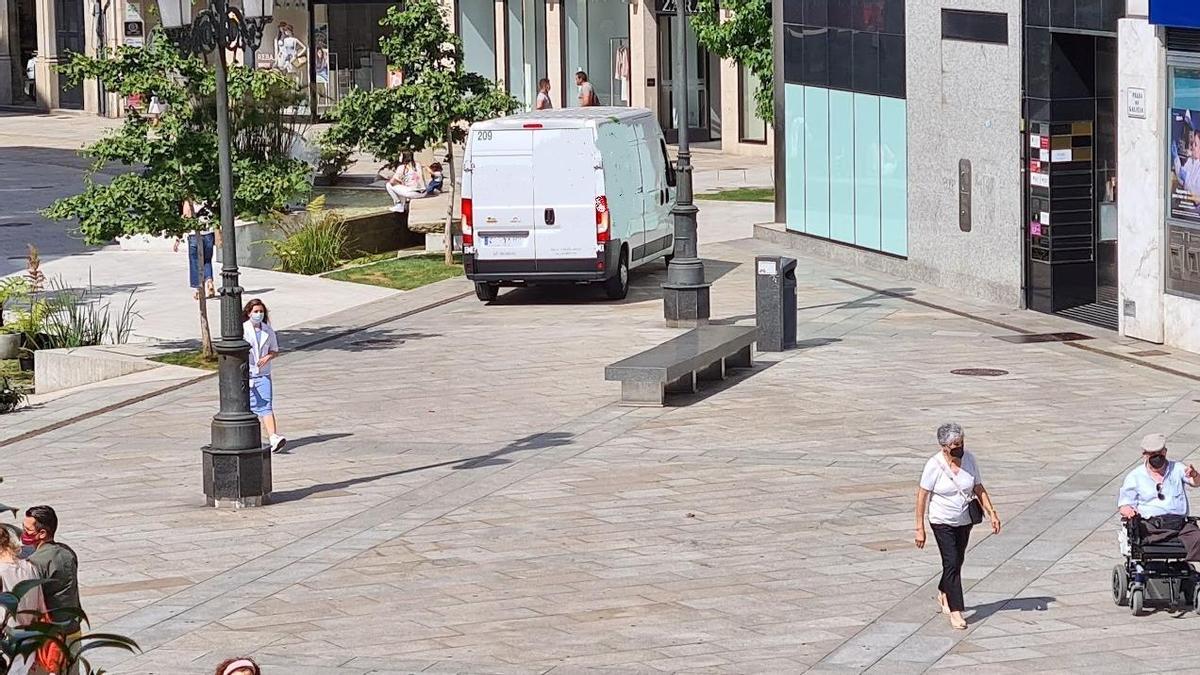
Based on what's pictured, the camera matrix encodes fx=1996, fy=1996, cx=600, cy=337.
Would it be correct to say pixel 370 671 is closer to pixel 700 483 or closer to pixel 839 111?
pixel 700 483

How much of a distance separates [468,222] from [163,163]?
478 centimetres

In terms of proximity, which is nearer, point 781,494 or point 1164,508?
point 1164,508

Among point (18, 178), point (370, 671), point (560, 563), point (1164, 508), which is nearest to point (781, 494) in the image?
point (560, 563)

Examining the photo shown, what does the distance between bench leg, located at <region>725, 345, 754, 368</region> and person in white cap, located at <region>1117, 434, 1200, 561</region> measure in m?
8.96

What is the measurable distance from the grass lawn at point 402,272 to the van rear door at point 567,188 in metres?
3.39

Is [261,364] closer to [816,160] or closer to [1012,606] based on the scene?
[1012,606]

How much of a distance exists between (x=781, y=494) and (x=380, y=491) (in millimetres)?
3305

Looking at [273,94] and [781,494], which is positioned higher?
[273,94]

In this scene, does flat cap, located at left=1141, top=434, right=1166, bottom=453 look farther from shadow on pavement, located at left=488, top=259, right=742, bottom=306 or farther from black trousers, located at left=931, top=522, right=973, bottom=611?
shadow on pavement, located at left=488, top=259, right=742, bottom=306

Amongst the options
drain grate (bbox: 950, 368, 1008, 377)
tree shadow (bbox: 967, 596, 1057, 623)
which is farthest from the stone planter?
tree shadow (bbox: 967, 596, 1057, 623)

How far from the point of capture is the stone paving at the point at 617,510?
1202 cm

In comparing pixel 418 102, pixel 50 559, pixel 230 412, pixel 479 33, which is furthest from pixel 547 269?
pixel 479 33

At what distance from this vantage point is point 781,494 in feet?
51.6

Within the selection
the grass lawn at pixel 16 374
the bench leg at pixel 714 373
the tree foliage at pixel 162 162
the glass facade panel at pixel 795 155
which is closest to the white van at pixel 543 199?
the tree foliage at pixel 162 162
